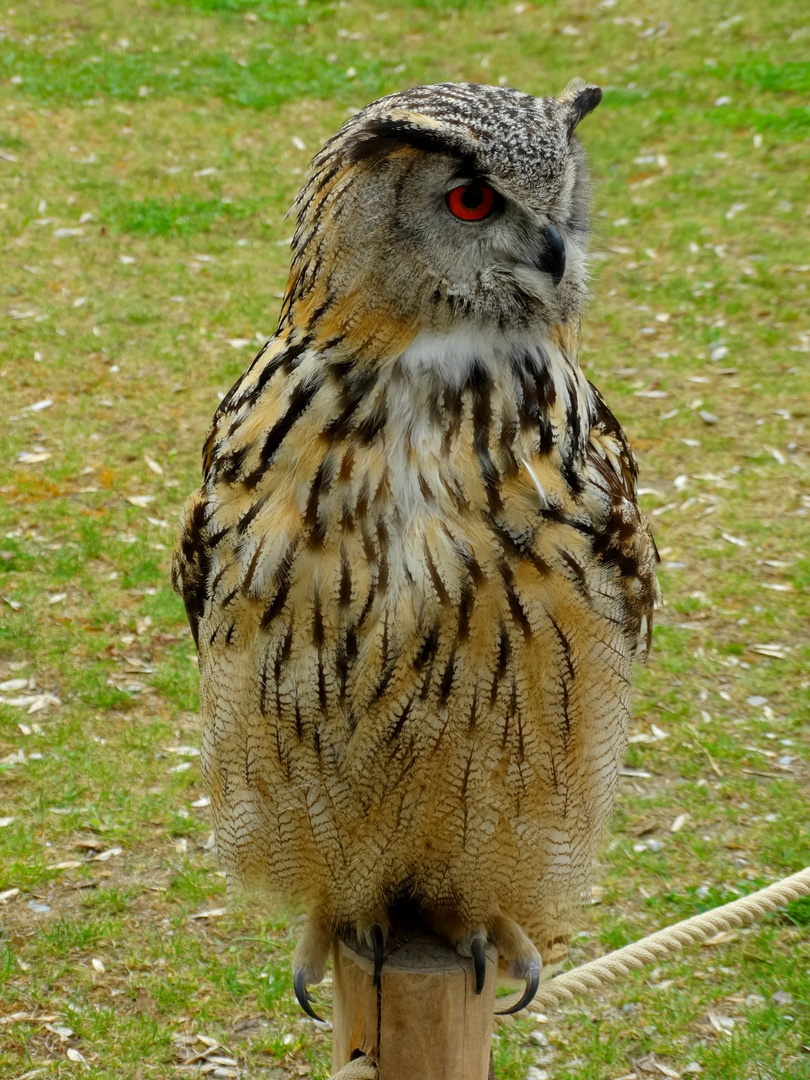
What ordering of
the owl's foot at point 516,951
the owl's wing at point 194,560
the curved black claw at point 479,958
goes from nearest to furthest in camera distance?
1. the curved black claw at point 479,958
2. the owl's wing at point 194,560
3. the owl's foot at point 516,951

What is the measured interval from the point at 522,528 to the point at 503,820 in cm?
63

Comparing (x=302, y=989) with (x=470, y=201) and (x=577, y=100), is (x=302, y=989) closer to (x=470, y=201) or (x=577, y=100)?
(x=470, y=201)

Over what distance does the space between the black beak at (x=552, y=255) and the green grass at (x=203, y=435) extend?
31 cm

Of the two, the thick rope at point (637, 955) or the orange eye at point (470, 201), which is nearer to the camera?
the orange eye at point (470, 201)

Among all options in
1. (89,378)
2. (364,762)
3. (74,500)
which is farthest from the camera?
(89,378)

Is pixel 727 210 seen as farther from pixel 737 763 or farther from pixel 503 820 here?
pixel 503 820

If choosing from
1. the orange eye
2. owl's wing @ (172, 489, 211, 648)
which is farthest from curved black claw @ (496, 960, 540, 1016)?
the orange eye

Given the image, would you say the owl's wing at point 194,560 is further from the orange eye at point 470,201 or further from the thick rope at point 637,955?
the thick rope at point 637,955

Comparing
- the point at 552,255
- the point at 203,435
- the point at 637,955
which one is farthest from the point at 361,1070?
the point at 203,435

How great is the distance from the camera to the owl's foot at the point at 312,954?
108 inches

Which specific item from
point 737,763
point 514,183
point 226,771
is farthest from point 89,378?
point 514,183

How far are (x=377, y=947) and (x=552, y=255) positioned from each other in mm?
1359

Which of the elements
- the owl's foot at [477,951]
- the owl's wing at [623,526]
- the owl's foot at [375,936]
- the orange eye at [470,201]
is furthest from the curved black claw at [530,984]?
the orange eye at [470,201]

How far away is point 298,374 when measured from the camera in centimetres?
213
